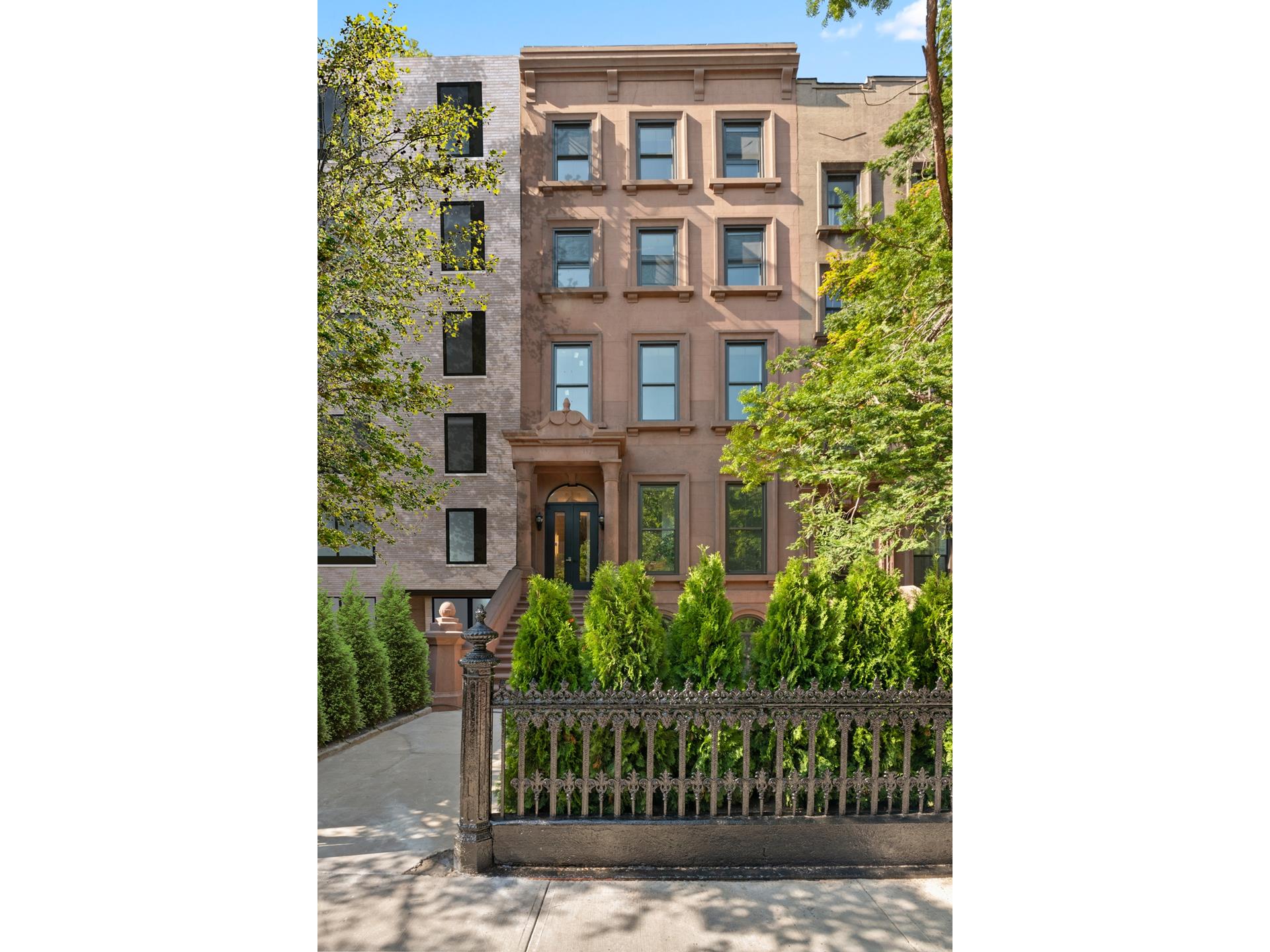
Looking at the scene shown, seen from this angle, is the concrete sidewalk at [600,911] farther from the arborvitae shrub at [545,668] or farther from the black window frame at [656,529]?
the black window frame at [656,529]

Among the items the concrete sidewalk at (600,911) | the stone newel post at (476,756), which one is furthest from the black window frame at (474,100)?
the concrete sidewalk at (600,911)

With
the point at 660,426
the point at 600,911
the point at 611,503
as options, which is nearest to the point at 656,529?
the point at 611,503

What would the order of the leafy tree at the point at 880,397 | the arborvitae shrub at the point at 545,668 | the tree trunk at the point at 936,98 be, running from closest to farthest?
the arborvitae shrub at the point at 545,668, the tree trunk at the point at 936,98, the leafy tree at the point at 880,397

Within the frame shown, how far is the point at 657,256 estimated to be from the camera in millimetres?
10875

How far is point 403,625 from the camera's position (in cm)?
790

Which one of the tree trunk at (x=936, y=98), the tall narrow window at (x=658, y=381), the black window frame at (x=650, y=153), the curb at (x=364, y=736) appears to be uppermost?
the black window frame at (x=650, y=153)

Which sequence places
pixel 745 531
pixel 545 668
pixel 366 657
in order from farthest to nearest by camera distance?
pixel 745 531 < pixel 366 657 < pixel 545 668

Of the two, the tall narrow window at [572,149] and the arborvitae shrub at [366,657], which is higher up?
the tall narrow window at [572,149]

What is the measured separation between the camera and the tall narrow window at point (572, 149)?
10.8 meters

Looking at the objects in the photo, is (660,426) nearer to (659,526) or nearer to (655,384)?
(655,384)

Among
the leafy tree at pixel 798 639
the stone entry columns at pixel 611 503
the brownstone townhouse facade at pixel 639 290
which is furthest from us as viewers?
the brownstone townhouse facade at pixel 639 290

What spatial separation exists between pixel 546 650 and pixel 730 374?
26.5 feet

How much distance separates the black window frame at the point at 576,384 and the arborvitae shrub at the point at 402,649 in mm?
4470
